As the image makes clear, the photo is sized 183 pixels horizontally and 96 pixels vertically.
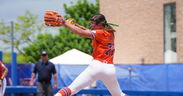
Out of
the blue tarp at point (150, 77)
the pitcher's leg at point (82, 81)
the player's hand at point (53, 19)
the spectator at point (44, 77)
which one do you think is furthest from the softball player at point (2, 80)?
the blue tarp at point (150, 77)

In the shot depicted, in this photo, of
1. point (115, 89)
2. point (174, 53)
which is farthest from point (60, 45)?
point (115, 89)

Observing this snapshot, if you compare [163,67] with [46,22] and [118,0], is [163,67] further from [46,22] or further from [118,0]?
[46,22]

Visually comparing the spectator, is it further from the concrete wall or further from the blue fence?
the concrete wall

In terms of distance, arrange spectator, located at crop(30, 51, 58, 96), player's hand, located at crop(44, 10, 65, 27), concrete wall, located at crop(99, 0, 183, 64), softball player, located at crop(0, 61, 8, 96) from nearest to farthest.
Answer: player's hand, located at crop(44, 10, 65, 27) < softball player, located at crop(0, 61, 8, 96) < spectator, located at crop(30, 51, 58, 96) < concrete wall, located at crop(99, 0, 183, 64)

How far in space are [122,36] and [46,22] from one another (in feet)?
61.0

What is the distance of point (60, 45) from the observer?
42.6m

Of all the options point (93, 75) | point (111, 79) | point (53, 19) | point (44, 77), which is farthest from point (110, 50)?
point (44, 77)

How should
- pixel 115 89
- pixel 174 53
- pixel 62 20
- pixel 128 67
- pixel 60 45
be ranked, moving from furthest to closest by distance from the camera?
pixel 60 45, pixel 174 53, pixel 128 67, pixel 115 89, pixel 62 20

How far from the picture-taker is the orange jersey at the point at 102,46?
7.25 meters

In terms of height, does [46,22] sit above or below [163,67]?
above

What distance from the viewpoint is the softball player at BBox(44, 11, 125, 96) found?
700 cm

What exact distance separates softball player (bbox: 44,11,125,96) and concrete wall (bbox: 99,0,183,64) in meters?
15.8

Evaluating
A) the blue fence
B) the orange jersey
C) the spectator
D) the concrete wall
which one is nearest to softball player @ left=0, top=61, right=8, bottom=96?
the spectator

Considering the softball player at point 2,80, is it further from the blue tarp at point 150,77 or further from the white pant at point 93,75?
the blue tarp at point 150,77
